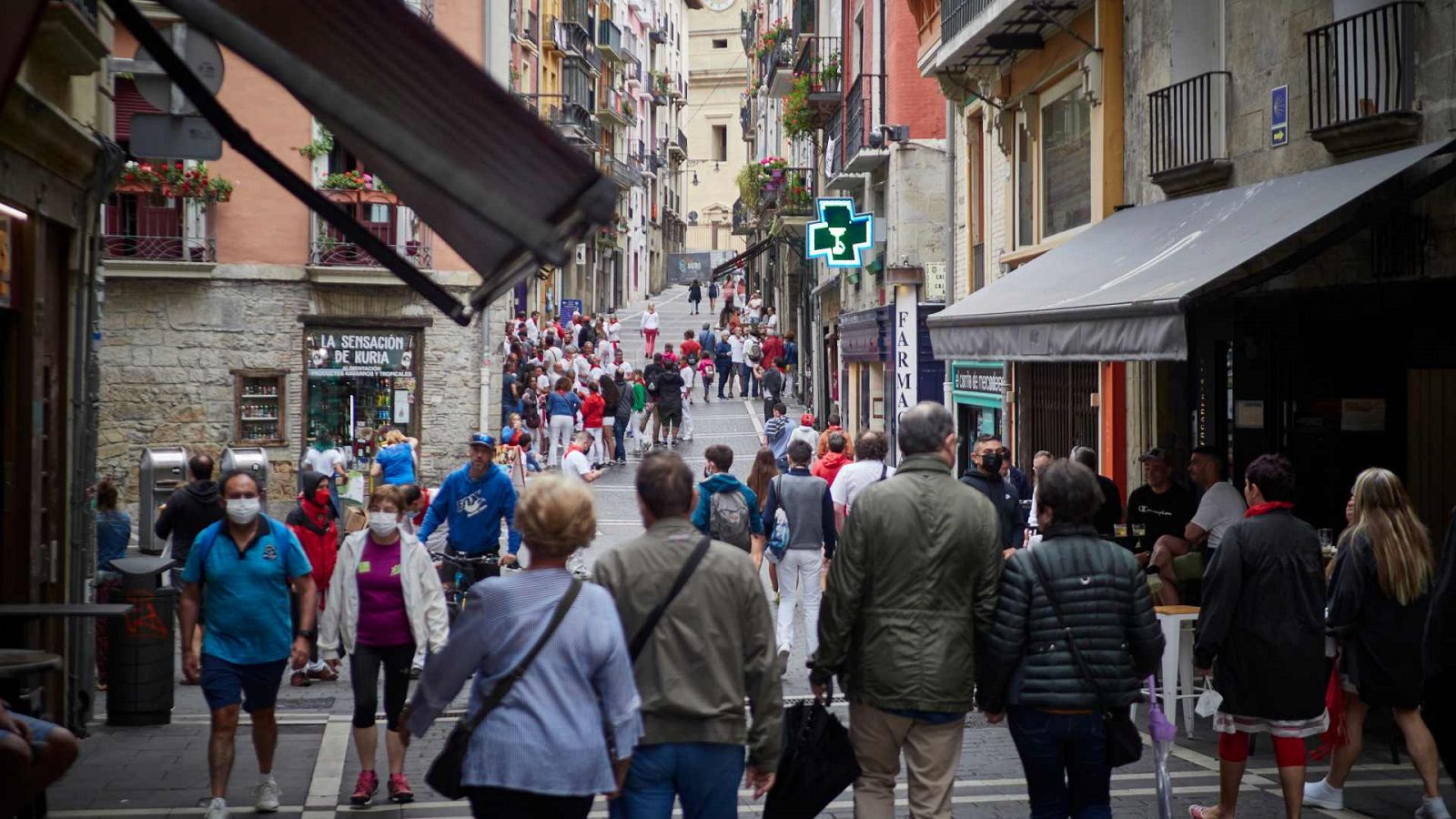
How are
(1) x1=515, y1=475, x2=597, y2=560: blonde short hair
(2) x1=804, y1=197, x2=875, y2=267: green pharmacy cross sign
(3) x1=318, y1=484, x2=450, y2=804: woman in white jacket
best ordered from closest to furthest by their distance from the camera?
1. (1) x1=515, y1=475, x2=597, y2=560: blonde short hair
2. (3) x1=318, y1=484, x2=450, y2=804: woman in white jacket
3. (2) x1=804, y1=197, x2=875, y2=267: green pharmacy cross sign

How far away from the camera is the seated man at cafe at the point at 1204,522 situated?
10625mm

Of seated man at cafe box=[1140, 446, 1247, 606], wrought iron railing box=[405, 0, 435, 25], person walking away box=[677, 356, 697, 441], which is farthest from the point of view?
person walking away box=[677, 356, 697, 441]

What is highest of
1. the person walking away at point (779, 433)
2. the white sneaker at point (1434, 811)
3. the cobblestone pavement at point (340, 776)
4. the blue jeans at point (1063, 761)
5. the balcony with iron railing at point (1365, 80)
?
the balcony with iron railing at point (1365, 80)

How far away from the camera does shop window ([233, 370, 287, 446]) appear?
26859 mm

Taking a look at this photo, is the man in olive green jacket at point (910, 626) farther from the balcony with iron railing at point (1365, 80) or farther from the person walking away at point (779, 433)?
the person walking away at point (779, 433)

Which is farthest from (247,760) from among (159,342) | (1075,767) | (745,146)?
(745,146)

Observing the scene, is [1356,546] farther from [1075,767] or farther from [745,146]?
[745,146]

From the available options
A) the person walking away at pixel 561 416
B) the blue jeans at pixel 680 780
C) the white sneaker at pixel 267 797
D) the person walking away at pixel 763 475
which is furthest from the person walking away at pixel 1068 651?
the person walking away at pixel 561 416

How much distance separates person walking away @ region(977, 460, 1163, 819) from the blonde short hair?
185 cm

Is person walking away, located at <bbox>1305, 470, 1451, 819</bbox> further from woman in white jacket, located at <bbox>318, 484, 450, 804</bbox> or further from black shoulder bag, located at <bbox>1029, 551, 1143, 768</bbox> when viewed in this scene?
woman in white jacket, located at <bbox>318, 484, 450, 804</bbox>

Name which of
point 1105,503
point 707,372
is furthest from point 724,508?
point 707,372

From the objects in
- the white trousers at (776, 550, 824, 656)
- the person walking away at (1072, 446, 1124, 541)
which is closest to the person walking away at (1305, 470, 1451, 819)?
the person walking away at (1072, 446, 1124, 541)

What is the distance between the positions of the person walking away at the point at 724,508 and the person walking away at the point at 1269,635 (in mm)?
5077

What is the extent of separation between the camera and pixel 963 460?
2423 cm
